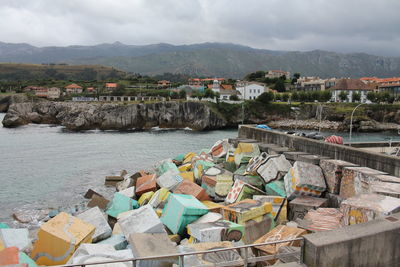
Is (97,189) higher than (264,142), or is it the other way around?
(264,142)

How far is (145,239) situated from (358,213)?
4.24m

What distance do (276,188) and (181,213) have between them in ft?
12.1

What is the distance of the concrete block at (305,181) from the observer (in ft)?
30.4

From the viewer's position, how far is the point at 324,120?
69625 millimetres

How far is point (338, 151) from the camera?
10602mm

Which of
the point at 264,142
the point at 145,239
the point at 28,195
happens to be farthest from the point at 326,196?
the point at 28,195

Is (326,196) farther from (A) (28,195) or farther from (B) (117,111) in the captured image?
(B) (117,111)

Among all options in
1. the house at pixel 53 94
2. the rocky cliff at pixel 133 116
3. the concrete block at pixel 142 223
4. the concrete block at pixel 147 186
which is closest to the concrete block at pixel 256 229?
the concrete block at pixel 142 223

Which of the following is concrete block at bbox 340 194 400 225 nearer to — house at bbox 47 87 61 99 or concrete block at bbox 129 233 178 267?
concrete block at bbox 129 233 178 267

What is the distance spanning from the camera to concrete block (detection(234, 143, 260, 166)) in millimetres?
14352

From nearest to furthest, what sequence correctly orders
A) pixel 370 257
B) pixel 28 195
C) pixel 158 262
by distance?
pixel 370 257
pixel 158 262
pixel 28 195

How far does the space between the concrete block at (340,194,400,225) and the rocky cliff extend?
58000 millimetres

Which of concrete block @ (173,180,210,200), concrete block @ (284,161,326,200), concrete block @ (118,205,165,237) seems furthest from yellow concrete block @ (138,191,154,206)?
concrete block @ (284,161,326,200)

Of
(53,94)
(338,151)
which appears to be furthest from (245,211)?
(53,94)
